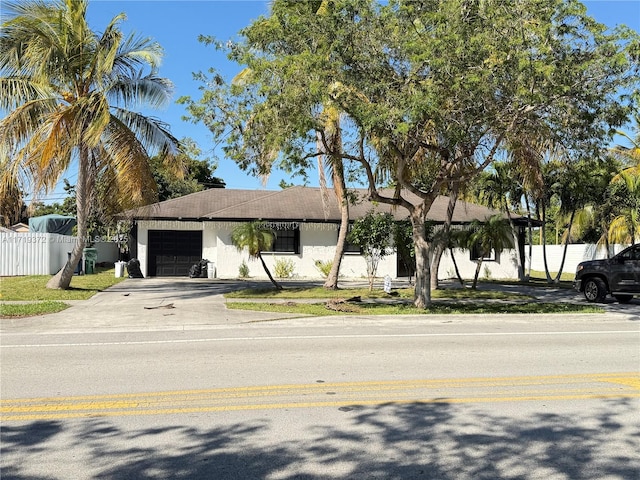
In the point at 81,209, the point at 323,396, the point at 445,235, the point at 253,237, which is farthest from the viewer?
the point at 253,237

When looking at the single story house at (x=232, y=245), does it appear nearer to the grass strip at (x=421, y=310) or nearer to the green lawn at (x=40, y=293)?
the green lawn at (x=40, y=293)

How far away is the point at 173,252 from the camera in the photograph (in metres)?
27.5

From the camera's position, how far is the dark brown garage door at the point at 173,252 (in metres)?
27.2

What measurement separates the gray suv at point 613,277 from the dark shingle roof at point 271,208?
7937 millimetres

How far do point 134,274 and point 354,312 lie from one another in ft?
47.3

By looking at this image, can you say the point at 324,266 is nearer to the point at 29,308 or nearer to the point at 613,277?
the point at 613,277

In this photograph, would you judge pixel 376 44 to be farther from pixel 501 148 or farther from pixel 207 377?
pixel 207 377

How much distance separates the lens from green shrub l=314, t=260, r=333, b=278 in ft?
87.0

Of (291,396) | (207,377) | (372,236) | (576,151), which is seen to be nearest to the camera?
(291,396)

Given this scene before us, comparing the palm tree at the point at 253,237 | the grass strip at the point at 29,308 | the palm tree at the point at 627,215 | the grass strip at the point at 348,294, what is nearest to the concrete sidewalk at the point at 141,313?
the grass strip at the point at 29,308

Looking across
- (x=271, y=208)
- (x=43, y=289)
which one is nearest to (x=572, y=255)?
(x=271, y=208)

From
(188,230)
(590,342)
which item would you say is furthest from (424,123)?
(188,230)

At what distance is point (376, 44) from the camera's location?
40.2 ft

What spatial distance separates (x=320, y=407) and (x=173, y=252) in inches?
886
